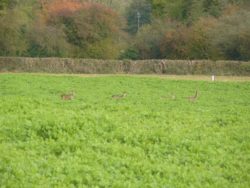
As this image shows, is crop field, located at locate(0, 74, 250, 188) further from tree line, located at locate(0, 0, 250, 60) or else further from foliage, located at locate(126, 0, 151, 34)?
foliage, located at locate(126, 0, 151, 34)

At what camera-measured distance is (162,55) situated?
61938mm

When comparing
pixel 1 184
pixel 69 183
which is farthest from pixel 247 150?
pixel 1 184

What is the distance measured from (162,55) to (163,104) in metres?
42.7

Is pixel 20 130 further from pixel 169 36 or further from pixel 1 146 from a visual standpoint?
pixel 169 36

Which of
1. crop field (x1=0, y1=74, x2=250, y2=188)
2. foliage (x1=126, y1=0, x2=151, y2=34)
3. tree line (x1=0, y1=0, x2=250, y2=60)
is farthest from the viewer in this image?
foliage (x1=126, y1=0, x2=151, y2=34)

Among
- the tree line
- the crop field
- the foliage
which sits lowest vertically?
the crop field

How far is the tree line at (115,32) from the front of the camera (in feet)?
183

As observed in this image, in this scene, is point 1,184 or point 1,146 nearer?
point 1,184

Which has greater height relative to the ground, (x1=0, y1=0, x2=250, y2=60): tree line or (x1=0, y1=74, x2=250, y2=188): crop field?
(x1=0, y1=0, x2=250, y2=60): tree line

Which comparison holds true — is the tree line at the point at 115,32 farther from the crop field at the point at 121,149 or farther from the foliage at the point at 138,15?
the crop field at the point at 121,149

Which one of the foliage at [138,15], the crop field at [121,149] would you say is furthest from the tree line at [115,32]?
the crop field at [121,149]

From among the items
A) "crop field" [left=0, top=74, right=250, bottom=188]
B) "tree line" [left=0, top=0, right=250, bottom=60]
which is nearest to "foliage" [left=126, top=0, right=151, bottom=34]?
"tree line" [left=0, top=0, right=250, bottom=60]

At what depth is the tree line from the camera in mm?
55875

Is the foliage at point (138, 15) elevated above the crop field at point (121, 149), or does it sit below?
above
